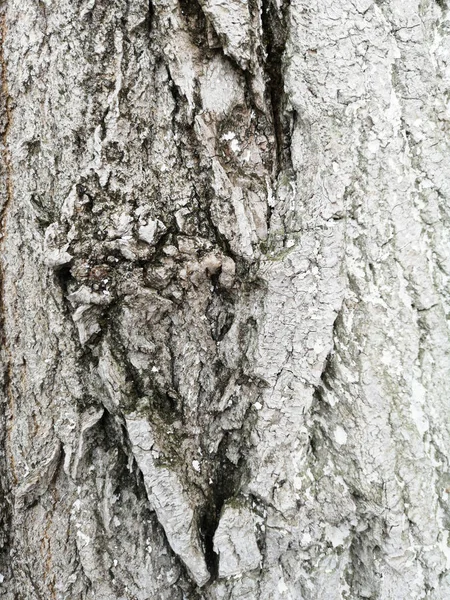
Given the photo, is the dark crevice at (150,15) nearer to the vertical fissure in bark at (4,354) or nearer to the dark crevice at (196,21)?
the dark crevice at (196,21)

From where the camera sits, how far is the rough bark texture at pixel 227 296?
0.98 metres

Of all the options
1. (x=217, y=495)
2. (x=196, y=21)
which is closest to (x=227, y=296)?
(x=217, y=495)

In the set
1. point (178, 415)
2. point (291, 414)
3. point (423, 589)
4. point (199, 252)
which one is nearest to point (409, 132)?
point (199, 252)

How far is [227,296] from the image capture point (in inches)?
42.7

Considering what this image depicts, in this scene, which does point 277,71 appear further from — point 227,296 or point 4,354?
point 4,354

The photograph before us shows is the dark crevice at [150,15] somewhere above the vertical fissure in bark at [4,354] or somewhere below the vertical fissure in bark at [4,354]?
above

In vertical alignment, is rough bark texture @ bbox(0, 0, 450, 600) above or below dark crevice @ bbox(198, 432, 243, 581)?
above

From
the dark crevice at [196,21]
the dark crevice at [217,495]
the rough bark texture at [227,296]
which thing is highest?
the dark crevice at [196,21]

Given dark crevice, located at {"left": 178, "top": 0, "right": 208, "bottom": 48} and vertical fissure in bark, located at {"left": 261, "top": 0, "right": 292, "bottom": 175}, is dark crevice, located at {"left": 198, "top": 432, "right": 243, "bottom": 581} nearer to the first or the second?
vertical fissure in bark, located at {"left": 261, "top": 0, "right": 292, "bottom": 175}

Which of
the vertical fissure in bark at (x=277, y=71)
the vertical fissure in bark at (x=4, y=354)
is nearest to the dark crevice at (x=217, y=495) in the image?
the vertical fissure in bark at (x=4, y=354)

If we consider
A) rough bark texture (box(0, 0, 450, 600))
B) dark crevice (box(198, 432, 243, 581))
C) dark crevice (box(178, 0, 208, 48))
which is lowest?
dark crevice (box(198, 432, 243, 581))

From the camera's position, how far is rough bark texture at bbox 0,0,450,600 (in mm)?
980

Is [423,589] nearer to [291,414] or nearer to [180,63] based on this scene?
[291,414]

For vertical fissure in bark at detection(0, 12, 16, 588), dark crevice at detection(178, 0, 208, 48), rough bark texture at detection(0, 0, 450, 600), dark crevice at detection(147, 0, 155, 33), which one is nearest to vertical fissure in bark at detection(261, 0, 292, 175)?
rough bark texture at detection(0, 0, 450, 600)
